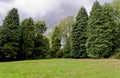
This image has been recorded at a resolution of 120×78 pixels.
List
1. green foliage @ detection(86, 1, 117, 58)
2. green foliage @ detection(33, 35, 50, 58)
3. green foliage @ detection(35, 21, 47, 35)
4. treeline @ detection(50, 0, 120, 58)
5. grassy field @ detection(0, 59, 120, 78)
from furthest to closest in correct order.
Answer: green foliage @ detection(35, 21, 47, 35) → green foliage @ detection(33, 35, 50, 58) → treeline @ detection(50, 0, 120, 58) → green foliage @ detection(86, 1, 117, 58) → grassy field @ detection(0, 59, 120, 78)

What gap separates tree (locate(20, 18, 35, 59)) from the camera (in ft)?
170

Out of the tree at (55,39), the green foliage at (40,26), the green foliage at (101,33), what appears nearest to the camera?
the green foliage at (101,33)

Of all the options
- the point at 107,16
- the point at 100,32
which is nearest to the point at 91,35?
the point at 100,32

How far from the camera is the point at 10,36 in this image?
161 ft

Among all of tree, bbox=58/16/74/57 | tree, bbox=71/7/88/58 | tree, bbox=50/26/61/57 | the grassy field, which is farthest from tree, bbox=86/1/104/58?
the grassy field

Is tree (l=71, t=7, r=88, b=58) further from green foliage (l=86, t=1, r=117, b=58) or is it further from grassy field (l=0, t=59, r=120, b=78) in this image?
Answer: grassy field (l=0, t=59, r=120, b=78)

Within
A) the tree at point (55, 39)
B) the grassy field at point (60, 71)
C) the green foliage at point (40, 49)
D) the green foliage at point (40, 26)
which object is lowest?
the grassy field at point (60, 71)

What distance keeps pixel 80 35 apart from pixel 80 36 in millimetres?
300

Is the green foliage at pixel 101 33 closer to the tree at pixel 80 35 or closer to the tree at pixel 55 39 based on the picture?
the tree at pixel 80 35

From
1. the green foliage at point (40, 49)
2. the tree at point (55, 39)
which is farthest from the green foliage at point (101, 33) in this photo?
the tree at point (55, 39)

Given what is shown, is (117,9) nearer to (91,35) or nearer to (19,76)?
(91,35)

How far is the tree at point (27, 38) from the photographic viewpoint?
5188 centimetres

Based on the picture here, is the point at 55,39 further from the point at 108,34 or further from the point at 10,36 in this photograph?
the point at 10,36

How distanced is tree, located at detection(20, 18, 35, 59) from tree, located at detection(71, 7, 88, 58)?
Answer: 11.4 meters
